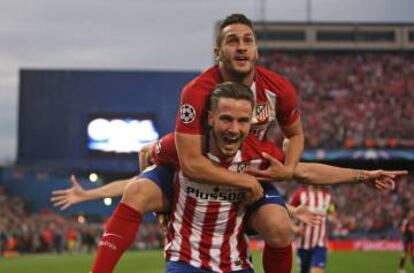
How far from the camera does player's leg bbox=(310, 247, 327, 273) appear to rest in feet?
48.2

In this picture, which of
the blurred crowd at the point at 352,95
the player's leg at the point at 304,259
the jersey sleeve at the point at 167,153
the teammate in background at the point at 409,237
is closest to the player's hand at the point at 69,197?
the jersey sleeve at the point at 167,153

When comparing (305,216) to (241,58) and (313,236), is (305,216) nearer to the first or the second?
(241,58)

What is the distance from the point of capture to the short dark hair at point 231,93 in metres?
5.56

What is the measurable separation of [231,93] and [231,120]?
19cm

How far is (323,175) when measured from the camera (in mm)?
6461

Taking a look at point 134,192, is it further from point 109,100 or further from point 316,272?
point 109,100

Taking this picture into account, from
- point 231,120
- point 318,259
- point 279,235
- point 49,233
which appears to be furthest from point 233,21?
point 49,233

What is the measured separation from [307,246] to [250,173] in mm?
9432

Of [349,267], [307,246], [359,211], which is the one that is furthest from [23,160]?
[307,246]

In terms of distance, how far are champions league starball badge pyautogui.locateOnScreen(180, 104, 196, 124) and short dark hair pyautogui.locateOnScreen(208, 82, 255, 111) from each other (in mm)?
133

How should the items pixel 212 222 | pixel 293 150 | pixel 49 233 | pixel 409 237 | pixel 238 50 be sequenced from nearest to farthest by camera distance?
pixel 238 50, pixel 212 222, pixel 293 150, pixel 409 237, pixel 49 233

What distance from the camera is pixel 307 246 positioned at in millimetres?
15219

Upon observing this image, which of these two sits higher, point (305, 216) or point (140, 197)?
point (140, 197)

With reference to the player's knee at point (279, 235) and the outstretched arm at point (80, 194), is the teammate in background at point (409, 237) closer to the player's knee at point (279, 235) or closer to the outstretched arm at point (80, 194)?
the outstretched arm at point (80, 194)
